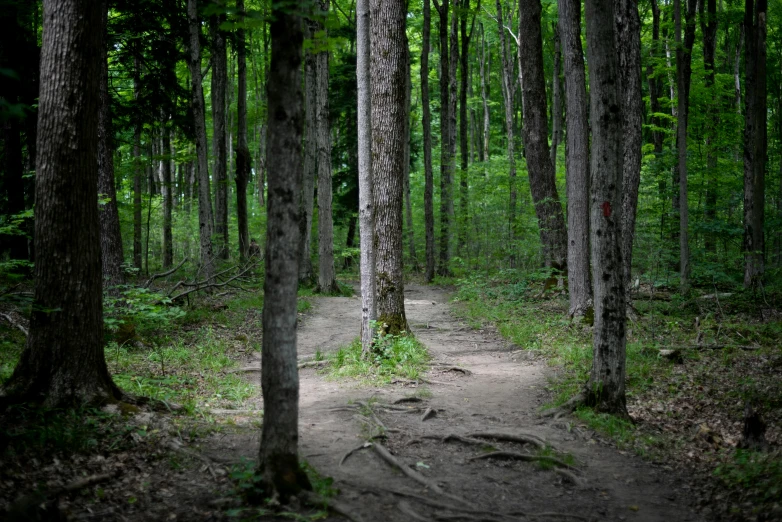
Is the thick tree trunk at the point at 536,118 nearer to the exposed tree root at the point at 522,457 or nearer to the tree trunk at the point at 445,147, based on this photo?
the tree trunk at the point at 445,147

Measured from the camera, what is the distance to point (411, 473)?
5102 mm

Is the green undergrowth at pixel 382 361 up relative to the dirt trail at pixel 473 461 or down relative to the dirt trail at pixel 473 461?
up

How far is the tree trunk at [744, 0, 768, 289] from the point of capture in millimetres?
13500

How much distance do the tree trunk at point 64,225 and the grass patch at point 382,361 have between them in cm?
→ 384

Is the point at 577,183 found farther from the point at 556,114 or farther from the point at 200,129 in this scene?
the point at 200,129

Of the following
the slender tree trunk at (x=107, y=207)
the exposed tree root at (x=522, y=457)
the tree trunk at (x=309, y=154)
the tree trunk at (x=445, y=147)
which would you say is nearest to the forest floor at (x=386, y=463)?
the exposed tree root at (x=522, y=457)

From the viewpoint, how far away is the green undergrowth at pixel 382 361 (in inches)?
342

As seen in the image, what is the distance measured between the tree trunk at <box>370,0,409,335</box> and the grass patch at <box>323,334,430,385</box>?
1.46ft

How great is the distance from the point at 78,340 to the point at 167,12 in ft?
39.1

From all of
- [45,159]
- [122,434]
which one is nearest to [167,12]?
[45,159]

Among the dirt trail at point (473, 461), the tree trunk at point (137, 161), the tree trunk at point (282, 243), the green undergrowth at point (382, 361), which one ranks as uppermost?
the tree trunk at point (137, 161)

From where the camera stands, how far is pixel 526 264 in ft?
68.9

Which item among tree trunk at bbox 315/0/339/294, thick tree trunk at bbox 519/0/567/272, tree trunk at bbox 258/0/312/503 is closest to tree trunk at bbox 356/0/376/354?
tree trunk at bbox 258/0/312/503

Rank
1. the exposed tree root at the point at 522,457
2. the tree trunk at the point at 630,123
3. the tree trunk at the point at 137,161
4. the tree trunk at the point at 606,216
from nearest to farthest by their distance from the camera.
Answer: the exposed tree root at the point at 522,457, the tree trunk at the point at 606,216, the tree trunk at the point at 630,123, the tree trunk at the point at 137,161
